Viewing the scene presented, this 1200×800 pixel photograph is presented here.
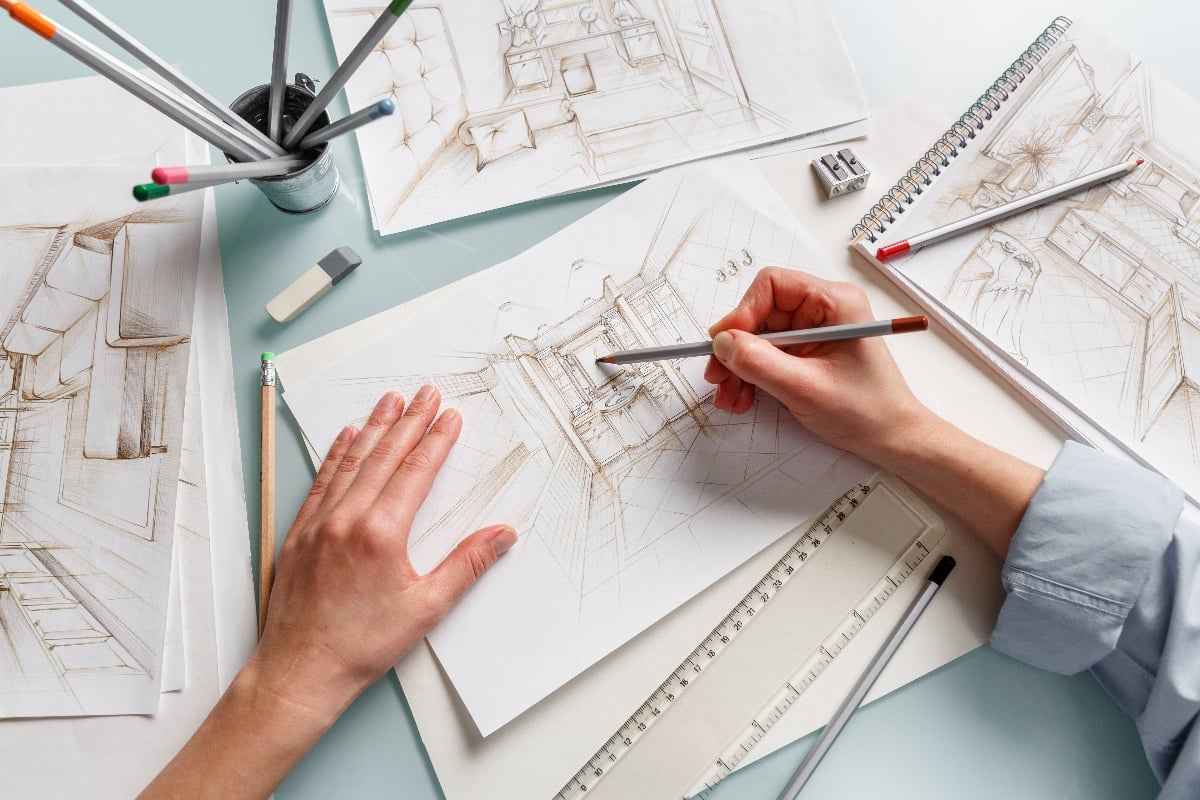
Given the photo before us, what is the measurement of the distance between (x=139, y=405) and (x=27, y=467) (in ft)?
0.39

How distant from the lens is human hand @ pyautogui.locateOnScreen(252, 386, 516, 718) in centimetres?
68

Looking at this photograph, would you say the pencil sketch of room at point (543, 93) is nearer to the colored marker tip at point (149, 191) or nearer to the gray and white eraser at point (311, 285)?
the gray and white eraser at point (311, 285)

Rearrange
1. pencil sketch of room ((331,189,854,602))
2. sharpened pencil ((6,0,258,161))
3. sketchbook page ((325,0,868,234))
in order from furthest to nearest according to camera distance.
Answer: sketchbook page ((325,0,868,234)) → pencil sketch of room ((331,189,854,602)) → sharpened pencil ((6,0,258,161))

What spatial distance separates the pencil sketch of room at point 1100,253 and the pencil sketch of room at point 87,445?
0.81 meters

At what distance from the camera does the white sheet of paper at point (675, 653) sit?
0.70 metres

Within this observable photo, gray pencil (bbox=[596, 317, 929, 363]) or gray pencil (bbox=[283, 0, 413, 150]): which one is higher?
gray pencil (bbox=[283, 0, 413, 150])

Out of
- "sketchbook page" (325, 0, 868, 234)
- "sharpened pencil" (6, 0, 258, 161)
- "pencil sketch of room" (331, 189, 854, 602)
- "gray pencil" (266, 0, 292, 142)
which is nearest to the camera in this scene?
"sharpened pencil" (6, 0, 258, 161)

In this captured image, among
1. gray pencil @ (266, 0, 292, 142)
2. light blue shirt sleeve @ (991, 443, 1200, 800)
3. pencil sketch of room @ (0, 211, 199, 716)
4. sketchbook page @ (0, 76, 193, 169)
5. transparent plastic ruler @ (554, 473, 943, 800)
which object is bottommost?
light blue shirt sleeve @ (991, 443, 1200, 800)

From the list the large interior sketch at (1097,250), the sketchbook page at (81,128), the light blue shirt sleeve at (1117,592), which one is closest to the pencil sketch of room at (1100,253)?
the large interior sketch at (1097,250)

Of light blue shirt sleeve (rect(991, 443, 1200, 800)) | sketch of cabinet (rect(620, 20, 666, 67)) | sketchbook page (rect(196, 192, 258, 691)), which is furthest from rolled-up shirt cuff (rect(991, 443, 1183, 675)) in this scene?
sketchbook page (rect(196, 192, 258, 691))

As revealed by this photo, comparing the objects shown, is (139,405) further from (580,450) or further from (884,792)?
(884,792)

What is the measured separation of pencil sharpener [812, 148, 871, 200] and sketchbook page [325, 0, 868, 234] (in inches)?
1.8

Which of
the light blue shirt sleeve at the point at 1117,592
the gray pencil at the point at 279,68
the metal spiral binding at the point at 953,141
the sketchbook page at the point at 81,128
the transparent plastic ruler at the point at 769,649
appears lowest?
the light blue shirt sleeve at the point at 1117,592

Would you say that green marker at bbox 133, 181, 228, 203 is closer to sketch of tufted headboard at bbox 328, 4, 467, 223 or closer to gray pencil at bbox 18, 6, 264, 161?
gray pencil at bbox 18, 6, 264, 161
